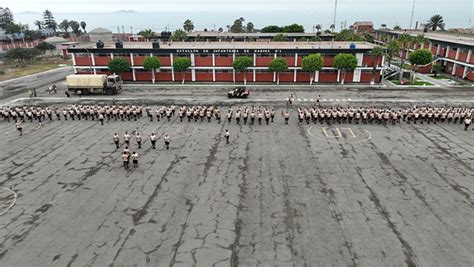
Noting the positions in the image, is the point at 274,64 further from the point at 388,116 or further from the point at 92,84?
the point at 92,84

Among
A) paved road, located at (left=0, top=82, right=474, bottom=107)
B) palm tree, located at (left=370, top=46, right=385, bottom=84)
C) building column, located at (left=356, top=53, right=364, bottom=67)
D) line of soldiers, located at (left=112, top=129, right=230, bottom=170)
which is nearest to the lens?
line of soldiers, located at (left=112, top=129, right=230, bottom=170)

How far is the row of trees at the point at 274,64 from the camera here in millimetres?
55938

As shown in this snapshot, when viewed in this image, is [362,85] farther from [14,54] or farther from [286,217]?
[14,54]

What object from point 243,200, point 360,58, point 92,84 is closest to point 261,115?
point 243,200

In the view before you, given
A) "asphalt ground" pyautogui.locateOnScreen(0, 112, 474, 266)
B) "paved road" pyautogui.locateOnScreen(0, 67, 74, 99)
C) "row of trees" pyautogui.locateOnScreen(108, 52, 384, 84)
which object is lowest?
"asphalt ground" pyautogui.locateOnScreen(0, 112, 474, 266)

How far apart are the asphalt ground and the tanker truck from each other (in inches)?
777

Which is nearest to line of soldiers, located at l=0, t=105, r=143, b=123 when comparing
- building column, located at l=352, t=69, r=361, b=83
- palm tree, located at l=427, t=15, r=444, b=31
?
building column, located at l=352, t=69, r=361, b=83

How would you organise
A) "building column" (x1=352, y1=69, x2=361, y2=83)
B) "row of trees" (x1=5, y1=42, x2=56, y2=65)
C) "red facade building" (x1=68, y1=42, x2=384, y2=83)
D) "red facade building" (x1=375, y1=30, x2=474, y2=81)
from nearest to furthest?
"red facade building" (x1=68, y1=42, x2=384, y2=83) → "building column" (x1=352, y1=69, x2=361, y2=83) → "red facade building" (x1=375, y1=30, x2=474, y2=81) → "row of trees" (x1=5, y1=42, x2=56, y2=65)

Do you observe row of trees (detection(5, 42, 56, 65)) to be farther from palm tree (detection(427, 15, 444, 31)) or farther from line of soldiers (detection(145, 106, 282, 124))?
palm tree (detection(427, 15, 444, 31))

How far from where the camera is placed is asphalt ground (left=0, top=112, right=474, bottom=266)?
650 inches

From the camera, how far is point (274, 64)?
57.2 m

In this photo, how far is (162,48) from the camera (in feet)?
200

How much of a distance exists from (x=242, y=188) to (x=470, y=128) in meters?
27.1

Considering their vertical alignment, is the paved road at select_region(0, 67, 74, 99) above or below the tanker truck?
below
